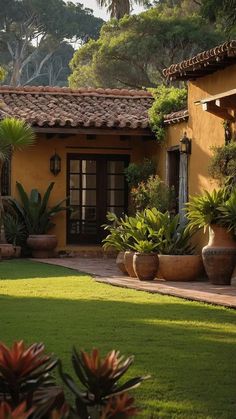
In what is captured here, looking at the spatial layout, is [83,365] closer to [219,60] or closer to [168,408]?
[168,408]

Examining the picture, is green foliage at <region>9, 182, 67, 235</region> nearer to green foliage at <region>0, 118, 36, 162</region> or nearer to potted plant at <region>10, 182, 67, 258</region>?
potted plant at <region>10, 182, 67, 258</region>

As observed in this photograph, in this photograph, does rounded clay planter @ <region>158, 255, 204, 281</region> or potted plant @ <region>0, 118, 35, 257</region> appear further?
potted plant @ <region>0, 118, 35, 257</region>

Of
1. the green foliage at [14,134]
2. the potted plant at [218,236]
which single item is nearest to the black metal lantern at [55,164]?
the green foliage at [14,134]

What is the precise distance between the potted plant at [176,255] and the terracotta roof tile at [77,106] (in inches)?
198

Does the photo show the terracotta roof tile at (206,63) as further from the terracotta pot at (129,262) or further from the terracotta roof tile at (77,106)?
the terracotta roof tile at (77,106)

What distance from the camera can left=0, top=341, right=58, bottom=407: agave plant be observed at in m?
3.28

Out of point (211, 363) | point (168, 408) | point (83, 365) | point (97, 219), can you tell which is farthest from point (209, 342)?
point (97, 219)

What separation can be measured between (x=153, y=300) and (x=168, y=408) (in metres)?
5.90

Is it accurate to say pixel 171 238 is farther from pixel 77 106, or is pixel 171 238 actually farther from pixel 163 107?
pixel 77 106

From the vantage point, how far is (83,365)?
3389mm

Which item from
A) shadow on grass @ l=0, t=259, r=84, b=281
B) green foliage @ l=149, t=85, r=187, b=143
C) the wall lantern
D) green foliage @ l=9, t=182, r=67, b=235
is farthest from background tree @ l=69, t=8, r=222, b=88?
shadow on grass @ l=0, t=259, r=84, b=281

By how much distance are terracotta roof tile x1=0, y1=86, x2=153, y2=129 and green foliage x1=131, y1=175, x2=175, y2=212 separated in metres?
2.07

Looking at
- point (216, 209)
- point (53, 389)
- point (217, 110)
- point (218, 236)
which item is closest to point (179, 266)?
point (218, 236)

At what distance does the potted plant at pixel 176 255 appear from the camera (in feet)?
47.2
